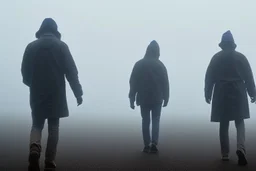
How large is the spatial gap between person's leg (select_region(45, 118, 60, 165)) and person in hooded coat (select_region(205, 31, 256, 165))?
8.45 feet

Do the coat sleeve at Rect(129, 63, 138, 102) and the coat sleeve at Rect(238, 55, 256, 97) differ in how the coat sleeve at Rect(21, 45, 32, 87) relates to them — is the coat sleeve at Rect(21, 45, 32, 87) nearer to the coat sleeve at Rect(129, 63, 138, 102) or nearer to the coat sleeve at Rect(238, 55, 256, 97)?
the coat sleeve at Rect(129, 63, 138, 102)

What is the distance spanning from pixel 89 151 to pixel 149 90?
152 cm

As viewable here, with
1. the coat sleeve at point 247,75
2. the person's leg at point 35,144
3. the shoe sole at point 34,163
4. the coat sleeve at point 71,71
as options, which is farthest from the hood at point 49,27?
the coat sleeve at point 247,75

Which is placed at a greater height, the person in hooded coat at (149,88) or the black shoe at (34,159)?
the person in hooded coat at (149,88)

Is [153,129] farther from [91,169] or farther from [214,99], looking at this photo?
[91,169]

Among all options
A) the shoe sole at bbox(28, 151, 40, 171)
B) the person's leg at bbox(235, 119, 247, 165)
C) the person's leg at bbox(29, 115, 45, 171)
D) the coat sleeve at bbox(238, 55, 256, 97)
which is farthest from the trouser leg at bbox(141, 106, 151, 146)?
the shoe sole at bbox(28, 151, 40, 171)

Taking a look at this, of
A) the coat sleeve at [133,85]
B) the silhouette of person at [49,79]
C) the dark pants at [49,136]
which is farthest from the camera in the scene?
the coat sleeve at [133,85]

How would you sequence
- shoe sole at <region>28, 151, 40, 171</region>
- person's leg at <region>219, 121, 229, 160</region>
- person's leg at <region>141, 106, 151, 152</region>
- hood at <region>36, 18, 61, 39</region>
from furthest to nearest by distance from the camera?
person's leg at <region>141, 106, 151, 152</region>
person's leg at <region>219, 121, 229, 160</region>
hood at <region>36, 18, 61, 39</region>
shoe sole at <region>28, 151, 40, 171</region>

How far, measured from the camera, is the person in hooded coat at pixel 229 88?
6.72m

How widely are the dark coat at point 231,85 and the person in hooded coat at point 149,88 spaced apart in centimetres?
130

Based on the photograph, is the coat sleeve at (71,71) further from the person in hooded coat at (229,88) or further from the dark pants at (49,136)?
the person in hooded coat at (229,88)

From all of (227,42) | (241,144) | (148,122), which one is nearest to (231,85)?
(227,42)

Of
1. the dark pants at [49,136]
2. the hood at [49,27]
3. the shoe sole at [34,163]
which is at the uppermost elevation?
the hood at [49,27]

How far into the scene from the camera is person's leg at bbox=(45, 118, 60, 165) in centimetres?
549
